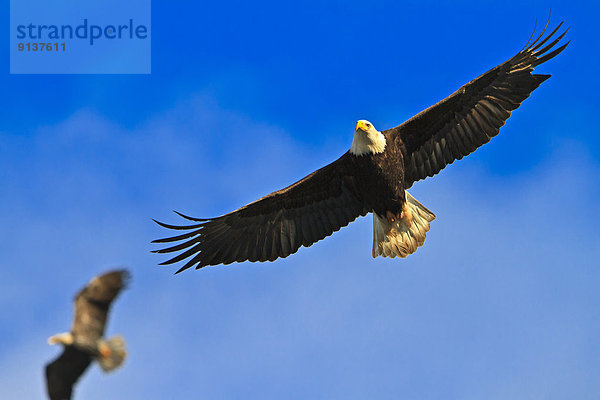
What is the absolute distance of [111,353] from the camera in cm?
632

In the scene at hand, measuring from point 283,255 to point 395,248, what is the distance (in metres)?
1.49

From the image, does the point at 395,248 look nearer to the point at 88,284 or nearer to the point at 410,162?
the point at 410,162

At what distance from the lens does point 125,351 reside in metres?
6.32

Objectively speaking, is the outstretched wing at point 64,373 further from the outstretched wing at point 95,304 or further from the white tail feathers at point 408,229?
the white tail feathers at point 408,229

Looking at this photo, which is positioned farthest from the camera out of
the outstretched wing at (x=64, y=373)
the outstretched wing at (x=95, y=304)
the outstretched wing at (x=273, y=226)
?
the outstretched wing at (x=273, y=226)

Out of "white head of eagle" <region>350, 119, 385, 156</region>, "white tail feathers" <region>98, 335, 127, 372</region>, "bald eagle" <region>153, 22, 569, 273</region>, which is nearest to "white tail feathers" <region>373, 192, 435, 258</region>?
"bald eagle" <region>153, 22, 569, 273</region>

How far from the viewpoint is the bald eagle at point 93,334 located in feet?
20.3

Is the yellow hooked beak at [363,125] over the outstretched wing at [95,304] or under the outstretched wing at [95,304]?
over

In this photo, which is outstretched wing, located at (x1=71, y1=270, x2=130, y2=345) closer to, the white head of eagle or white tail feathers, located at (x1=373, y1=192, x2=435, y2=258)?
the white head of eagle

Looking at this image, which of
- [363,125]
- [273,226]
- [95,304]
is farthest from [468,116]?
[95,304]

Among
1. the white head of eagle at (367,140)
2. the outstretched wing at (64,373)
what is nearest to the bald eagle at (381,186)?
the white head of eagle at (367,140)

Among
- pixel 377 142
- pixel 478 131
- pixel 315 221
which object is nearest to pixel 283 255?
pixel 315 221

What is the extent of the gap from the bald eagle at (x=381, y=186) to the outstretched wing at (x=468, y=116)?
0.01 metres

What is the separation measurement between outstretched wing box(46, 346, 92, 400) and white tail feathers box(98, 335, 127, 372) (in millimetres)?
242
